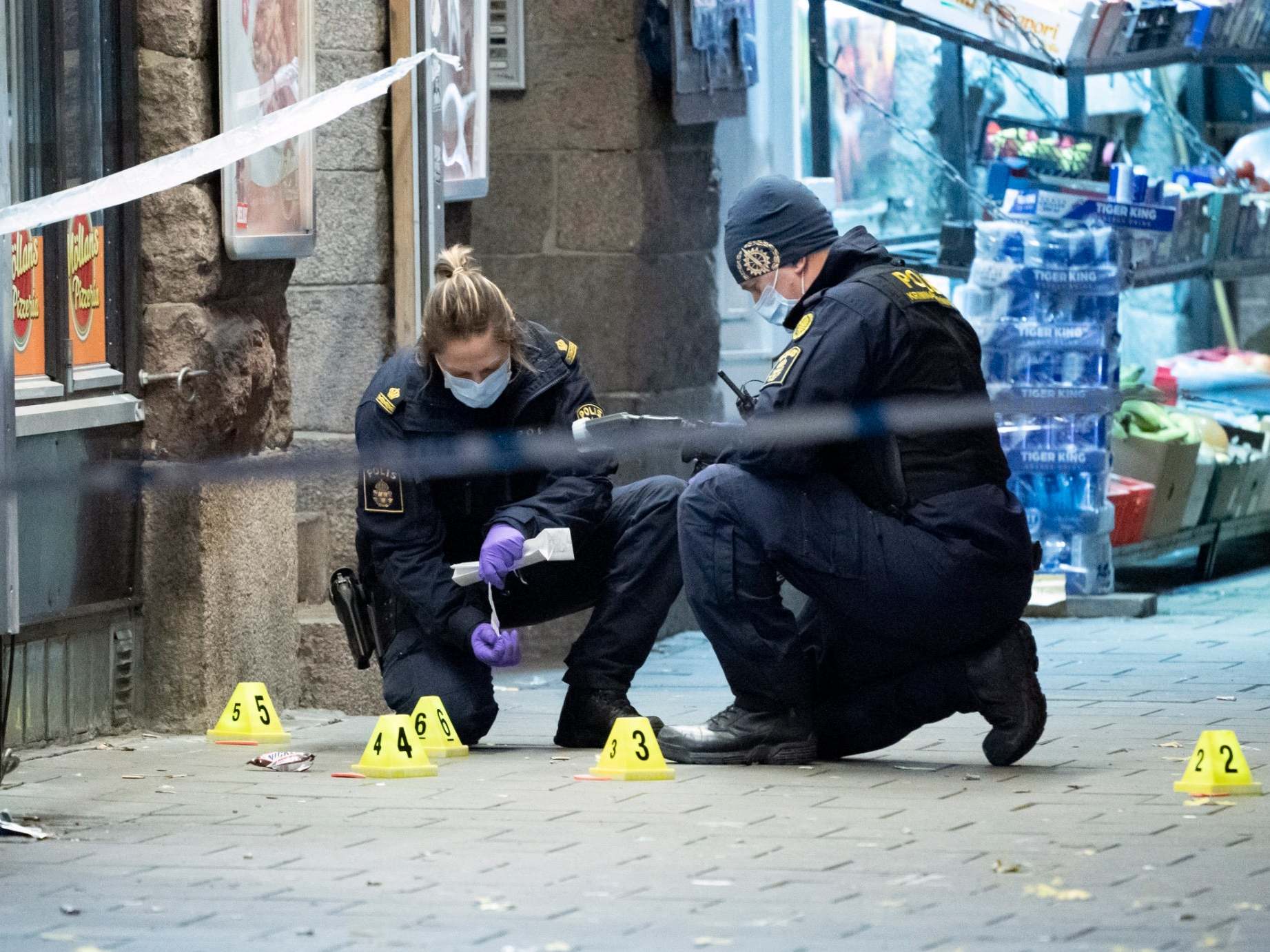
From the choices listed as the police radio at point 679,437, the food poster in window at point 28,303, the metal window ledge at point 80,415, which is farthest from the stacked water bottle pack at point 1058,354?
the food poster in window at point 28,303

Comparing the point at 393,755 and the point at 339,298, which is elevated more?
the point at 339,298

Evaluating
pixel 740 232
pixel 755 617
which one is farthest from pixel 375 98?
pixel 755 617

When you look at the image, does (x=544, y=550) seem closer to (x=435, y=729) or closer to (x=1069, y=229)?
(x=435, y=729)

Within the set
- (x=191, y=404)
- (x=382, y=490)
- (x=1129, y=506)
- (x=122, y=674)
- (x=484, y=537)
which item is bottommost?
(x=122, y=674)

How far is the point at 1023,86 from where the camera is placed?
10.4m

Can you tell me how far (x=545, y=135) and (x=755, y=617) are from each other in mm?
3366

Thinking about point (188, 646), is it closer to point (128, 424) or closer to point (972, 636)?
point (128, 424)

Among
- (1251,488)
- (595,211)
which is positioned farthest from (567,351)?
(1251,488)

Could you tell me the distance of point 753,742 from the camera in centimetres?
590

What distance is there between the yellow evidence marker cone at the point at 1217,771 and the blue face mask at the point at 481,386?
190cm

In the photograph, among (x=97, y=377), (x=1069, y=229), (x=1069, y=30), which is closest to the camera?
(x=97, y=377)

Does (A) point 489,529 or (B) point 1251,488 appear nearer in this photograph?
(A) point 489,529

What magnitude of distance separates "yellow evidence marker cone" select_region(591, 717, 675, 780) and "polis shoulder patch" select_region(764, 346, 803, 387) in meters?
0.84

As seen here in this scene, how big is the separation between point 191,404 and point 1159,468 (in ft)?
15.5
